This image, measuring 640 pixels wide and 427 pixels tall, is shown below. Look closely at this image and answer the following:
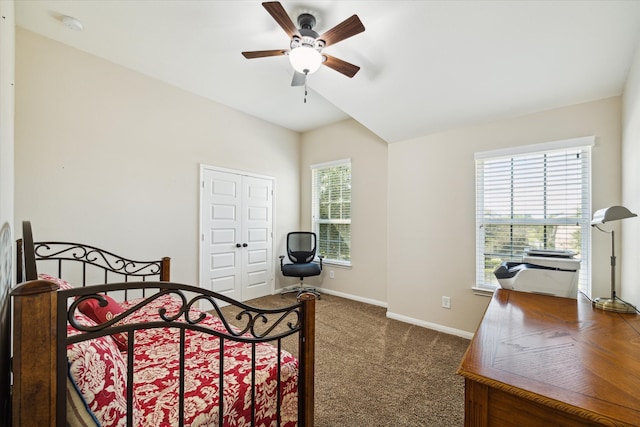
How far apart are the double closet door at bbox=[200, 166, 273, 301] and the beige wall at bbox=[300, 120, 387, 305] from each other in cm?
115

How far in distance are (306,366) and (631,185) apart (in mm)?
2478

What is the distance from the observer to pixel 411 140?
132 inches

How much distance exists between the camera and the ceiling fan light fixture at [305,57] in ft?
6.32

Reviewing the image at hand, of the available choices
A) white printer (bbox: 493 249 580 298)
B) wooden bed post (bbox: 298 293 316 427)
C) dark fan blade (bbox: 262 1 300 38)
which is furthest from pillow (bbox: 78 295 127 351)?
white printer (bbox: 493 249 580 298)

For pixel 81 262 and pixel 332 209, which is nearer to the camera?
pixel 81 262

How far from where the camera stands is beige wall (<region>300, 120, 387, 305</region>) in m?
3.96

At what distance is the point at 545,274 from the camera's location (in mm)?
2020

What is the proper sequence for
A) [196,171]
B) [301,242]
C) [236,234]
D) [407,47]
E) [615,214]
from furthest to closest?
[301,242]
[236,234]
[196,171]
[407,47]
[615,214]

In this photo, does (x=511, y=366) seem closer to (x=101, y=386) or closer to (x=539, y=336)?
(x=539, y=336)

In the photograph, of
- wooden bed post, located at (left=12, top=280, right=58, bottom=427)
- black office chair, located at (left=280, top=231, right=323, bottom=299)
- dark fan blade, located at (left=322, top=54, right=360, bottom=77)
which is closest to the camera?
wooden bed post, located at (left=12, top=280, right=58, bottom=427)

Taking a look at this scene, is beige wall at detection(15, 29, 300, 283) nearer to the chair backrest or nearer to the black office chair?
the black office chair

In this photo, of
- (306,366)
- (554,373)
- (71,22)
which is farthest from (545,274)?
(71,22)

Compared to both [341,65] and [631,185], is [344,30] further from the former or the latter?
[631,185]

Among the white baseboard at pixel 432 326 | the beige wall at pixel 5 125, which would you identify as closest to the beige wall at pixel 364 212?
the white baseboard at pixel 432 326
